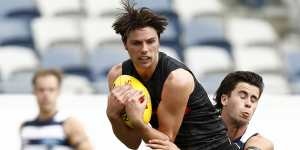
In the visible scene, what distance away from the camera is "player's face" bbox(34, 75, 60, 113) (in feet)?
20.4

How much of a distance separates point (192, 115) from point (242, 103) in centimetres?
76

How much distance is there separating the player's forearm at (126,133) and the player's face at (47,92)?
155 centimetres

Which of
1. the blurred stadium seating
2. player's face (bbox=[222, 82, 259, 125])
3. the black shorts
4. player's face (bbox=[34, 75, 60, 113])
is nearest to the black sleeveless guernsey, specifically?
the black shorts

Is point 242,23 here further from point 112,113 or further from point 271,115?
point 112,113

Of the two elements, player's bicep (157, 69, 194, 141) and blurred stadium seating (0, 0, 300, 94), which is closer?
player's bicep (157, 69, 194, 141)

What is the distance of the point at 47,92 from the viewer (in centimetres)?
627

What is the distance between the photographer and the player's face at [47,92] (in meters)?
6.21

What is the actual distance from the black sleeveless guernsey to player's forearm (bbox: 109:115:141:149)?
0.12 meters

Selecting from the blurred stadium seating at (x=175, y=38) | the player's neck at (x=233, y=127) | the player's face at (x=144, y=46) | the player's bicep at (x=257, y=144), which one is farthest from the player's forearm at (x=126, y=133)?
the blurred stadium seating at (x=175, y=38)

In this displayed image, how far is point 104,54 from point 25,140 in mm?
3053

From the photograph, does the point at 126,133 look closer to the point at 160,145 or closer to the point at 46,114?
the point at 160,145

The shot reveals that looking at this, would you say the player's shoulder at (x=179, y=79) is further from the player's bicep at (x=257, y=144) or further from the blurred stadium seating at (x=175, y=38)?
the blurred stadium seating at (x=175, y=38)

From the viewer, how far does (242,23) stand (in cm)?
1039

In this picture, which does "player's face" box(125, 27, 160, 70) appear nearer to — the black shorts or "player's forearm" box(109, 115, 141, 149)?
"player's forearm" box(109, 115, 141, 149)
